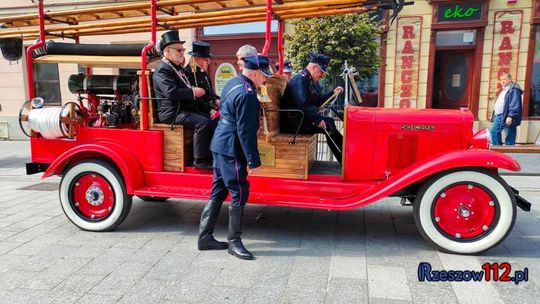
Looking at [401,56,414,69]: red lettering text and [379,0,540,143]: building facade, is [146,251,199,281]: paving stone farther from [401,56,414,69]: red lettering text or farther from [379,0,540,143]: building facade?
[401,56,414,69]: red lettering text

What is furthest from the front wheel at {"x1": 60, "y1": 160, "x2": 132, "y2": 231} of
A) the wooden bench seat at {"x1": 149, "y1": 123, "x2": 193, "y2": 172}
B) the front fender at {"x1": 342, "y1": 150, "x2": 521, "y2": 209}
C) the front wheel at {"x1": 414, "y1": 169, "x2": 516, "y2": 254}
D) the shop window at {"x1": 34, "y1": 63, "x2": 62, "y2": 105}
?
the shop window at {"x1": 34, "y1": 63, "x2": 62, "y2": 105}

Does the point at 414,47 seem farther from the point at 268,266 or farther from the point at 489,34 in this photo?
the point at 268,266

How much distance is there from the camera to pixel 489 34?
9922 mm

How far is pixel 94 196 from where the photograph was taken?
440 cm

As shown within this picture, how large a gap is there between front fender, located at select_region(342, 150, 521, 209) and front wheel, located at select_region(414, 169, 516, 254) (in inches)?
4.6

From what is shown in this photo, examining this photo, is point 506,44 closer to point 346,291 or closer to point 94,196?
point 346,291

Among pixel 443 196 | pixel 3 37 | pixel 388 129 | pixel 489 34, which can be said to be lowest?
pixel 443 196

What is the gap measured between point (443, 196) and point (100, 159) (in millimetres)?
3503

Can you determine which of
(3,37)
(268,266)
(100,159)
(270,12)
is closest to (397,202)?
(268,266)

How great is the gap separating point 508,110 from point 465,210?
19.8ft

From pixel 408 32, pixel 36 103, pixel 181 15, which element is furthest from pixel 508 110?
pixel 36 103

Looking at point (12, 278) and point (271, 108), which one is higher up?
point (271, 108)

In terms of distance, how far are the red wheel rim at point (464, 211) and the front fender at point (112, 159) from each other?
9.79 ft

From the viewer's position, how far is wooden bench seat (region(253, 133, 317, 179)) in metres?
4.07
